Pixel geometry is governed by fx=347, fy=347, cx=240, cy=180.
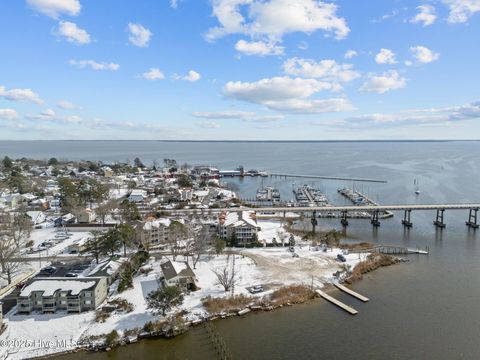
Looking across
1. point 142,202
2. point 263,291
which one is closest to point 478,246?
point 263,291

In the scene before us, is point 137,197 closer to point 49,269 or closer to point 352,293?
point 49,269

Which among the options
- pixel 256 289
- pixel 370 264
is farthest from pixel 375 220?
pixel 256 289

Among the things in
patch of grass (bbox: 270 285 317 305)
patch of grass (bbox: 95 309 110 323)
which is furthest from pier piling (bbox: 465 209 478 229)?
patch of grass (bbox: 95 309 110 323)

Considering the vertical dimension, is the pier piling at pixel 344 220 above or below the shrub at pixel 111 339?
above

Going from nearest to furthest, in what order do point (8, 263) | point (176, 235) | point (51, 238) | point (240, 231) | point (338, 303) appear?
point (338, 303) → point (8, 263) → point (176, 235) → point (240, 231) → point (51, 238)

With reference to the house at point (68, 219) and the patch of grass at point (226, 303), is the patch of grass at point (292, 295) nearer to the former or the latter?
the patch of grass at point (226, 303)

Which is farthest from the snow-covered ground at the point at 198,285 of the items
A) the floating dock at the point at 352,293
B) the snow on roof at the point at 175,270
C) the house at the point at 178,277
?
the floating dock at the point at 352,293
